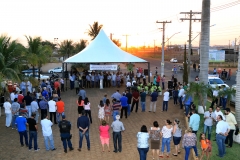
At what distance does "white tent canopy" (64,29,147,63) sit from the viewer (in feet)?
71.3

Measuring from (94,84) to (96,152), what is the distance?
14090mm

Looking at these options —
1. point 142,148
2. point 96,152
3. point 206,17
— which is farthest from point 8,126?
point 206,17

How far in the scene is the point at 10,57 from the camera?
1288 cm

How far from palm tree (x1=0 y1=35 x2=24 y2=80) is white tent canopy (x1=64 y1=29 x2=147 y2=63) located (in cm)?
828

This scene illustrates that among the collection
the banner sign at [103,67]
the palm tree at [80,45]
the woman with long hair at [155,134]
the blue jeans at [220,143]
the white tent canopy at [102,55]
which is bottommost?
the blue jeans at [220,143]

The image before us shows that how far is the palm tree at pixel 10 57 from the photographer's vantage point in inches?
470

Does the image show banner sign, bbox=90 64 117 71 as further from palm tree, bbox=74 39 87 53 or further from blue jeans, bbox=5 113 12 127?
palm tree, bbox=74 39 87 53

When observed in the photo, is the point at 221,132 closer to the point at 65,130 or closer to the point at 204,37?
the point at 65,130

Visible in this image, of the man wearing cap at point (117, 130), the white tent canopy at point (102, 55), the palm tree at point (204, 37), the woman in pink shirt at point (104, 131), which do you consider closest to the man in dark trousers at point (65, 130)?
the woman in pink shirt at point (104, 131)

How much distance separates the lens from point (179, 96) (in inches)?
600

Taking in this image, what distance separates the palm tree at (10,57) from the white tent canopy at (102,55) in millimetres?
8283

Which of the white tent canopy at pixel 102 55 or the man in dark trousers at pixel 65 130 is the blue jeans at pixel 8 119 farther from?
the white tent canopy at pixel 102 55

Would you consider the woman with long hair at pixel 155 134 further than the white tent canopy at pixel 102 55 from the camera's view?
No

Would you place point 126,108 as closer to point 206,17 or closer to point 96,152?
point 96,152
